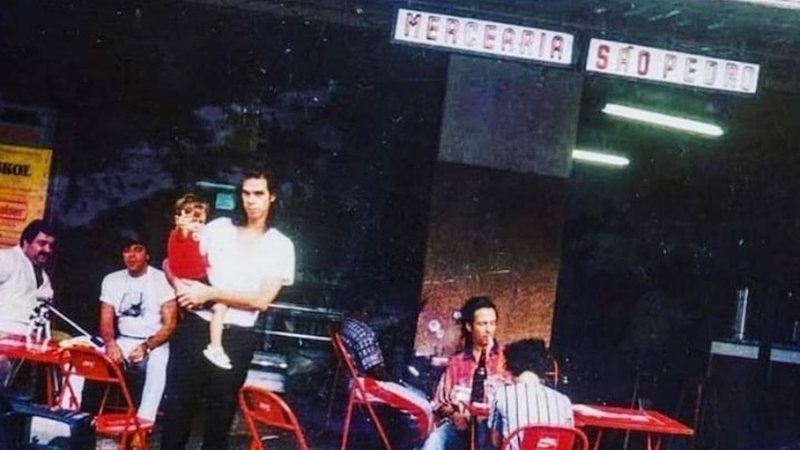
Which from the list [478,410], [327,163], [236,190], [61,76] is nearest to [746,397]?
[478,410]

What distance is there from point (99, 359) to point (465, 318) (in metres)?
3.01

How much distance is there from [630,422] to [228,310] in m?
3.12

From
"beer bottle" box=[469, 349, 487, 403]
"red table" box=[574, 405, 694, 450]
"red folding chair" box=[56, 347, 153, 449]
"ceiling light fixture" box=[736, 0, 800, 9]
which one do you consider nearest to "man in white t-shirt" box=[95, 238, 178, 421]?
"red folding chair" box=[56, 347, 153, 449]

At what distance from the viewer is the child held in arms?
21.4 feet

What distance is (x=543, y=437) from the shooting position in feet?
15.9

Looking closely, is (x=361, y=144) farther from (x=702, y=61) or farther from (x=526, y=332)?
(x=702, y=61)

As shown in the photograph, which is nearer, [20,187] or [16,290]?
[16,290]

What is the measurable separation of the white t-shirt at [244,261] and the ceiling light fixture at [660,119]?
445 cm

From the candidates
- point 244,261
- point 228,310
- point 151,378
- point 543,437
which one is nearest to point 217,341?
point 228,310

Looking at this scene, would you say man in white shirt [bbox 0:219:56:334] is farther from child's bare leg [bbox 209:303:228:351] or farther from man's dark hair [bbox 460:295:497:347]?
man's dark hair [bbox 460:295:497:347]

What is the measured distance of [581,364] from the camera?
36.6 feet

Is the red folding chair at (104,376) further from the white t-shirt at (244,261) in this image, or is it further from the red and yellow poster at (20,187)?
the red and yellow poster at (20,187)

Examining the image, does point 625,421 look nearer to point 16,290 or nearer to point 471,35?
point 471,35

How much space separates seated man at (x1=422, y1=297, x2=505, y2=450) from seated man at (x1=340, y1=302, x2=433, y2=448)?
334mm
